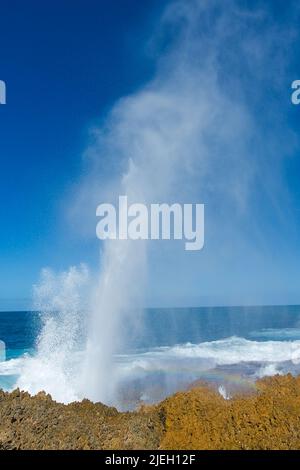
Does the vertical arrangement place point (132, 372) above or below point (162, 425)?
above

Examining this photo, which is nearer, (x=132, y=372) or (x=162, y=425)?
(x=162, y=425)

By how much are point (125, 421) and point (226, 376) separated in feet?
50.4

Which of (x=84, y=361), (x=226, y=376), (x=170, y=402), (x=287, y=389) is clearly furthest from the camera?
(x=226, y=376)

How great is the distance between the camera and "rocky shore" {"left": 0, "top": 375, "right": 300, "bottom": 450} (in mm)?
5316

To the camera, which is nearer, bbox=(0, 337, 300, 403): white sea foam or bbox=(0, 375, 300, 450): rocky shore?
bbox=(0, 375, 300, 450): rocky shore

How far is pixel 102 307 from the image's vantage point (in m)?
19.4

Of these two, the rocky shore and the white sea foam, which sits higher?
the white sea foam

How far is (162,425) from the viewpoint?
20.1ft

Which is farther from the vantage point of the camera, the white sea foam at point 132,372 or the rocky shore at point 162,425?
the white sea foam at point 132,372

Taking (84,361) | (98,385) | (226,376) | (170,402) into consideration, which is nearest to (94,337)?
(84,361)

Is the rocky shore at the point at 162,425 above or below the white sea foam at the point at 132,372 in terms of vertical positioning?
below

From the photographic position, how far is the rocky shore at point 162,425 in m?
5.32
